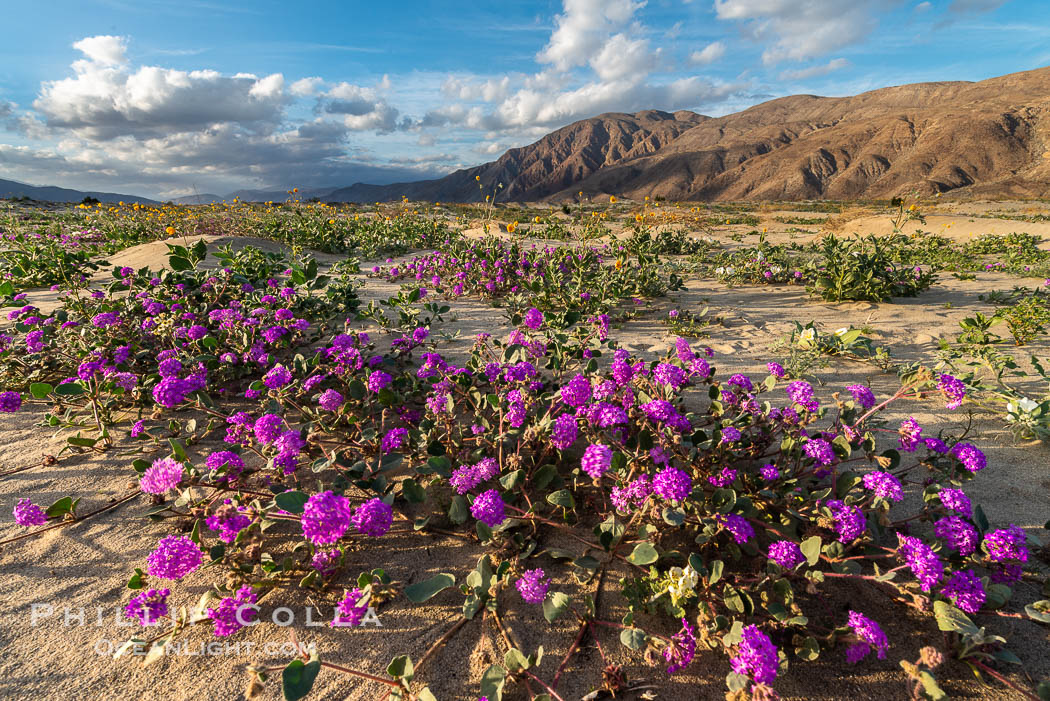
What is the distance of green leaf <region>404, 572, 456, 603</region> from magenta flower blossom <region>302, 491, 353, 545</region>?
42cm

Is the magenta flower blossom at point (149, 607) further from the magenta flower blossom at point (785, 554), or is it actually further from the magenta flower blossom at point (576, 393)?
the magenta flower blossom at point (785, 554)

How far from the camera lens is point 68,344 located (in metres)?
4.27

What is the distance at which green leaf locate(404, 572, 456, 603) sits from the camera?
6.40 feet

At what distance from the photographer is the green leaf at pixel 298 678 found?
1.58 metres

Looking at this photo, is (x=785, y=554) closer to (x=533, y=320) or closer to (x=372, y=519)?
(x=372, y=519)

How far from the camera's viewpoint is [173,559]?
2068mm

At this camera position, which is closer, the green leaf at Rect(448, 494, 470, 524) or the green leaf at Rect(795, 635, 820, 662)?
the green leaf at Rect(795, 635, 820, 662)

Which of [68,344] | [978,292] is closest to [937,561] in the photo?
[68,344]

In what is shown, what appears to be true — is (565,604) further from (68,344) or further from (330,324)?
(68,344)

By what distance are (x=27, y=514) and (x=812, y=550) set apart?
4.06m

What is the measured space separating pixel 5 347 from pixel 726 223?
74.1 feet

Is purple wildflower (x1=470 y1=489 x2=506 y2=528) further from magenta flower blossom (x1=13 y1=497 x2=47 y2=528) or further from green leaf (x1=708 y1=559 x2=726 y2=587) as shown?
magenta flower blossom (x1=13 y1=497 x2=47 y2=528)

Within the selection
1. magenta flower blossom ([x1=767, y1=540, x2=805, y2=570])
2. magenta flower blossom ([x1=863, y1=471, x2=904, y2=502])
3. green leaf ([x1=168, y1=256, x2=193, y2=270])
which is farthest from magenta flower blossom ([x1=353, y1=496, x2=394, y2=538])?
green leaf ([x1=168, y1=256, x2=193, y2=270])

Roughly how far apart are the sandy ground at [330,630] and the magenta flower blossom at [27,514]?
0.19 metres
